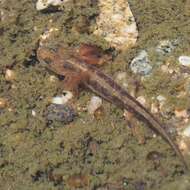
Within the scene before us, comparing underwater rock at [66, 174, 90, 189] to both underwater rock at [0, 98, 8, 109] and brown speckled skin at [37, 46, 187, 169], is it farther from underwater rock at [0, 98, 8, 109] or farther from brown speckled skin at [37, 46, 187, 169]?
underwater rock at [0, 98, 8, 109]

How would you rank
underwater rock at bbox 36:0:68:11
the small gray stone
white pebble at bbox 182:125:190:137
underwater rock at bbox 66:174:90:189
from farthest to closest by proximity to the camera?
underwater rock at bbox 36:0:68:11 → the small gray stone → white pebble at bbox 182:125:190:137 → underwater rock at bbox 66:174:90:189

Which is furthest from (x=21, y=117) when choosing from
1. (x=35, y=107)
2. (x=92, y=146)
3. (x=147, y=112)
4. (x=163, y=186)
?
(x=163, y=186)

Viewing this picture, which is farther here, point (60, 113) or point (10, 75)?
point (10, 75)

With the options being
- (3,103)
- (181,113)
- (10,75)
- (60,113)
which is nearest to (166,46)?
(181,113)

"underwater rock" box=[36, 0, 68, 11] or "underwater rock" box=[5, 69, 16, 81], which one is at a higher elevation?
"underwater rock" box=[36, 0, 68, 11]

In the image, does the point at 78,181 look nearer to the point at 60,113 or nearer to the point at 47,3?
the point at 60,113

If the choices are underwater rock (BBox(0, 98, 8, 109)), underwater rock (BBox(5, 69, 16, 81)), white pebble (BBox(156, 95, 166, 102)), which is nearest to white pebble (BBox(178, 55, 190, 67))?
white pebble (BBox(156, 95, 166, 102))
